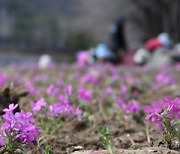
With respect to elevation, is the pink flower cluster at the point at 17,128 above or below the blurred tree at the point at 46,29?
below

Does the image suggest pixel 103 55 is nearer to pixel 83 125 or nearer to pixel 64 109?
pixel 83 125

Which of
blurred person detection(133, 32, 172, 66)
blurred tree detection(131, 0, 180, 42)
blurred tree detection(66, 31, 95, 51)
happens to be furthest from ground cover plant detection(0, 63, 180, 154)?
blurred tree detection(66, 31, 95, 51)

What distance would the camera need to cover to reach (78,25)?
50.0 m

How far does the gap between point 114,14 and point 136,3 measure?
14.8 ft

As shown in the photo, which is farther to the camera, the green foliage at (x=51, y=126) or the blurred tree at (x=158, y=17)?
the blurred tree at (x=158, y=17)

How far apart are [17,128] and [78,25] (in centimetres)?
4873

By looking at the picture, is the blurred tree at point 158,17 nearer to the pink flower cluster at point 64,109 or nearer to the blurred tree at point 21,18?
the blurred tree at point 21,18

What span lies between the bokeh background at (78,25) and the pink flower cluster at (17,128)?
2474 centimetres

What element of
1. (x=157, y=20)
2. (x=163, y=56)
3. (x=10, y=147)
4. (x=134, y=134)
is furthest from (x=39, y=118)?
(x=157, y=20)

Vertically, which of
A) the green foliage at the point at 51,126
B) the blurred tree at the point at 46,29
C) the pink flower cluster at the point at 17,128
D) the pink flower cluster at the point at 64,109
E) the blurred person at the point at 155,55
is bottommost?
the pink flower cluster at the point at 17,128

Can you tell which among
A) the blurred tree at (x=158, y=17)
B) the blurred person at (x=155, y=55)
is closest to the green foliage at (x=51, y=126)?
the blurred person at (x=155, y=55)

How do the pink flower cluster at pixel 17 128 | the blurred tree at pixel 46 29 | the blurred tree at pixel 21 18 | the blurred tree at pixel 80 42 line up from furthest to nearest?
the blurred tree at pixel 46 29
the blurred tree at pixel 21 18
the blurred tree at pixel 80 42
the pink flower cluster at pixel 17 128

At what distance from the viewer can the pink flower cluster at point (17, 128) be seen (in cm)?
A: 171

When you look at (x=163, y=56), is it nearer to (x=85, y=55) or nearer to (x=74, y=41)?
(x=85, y=55)
